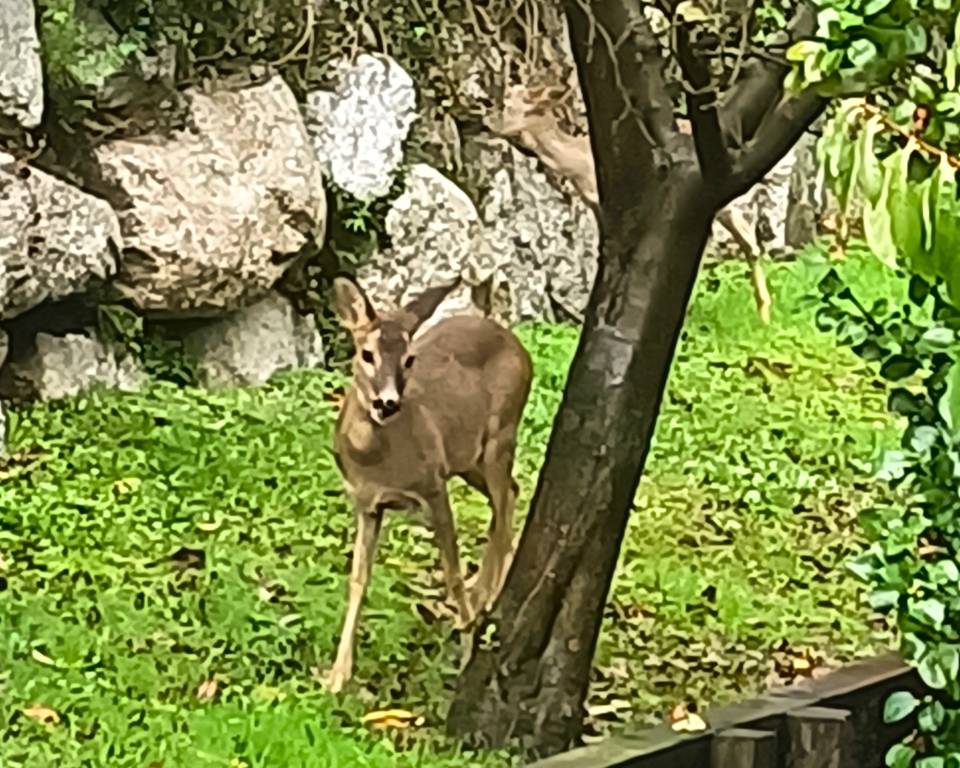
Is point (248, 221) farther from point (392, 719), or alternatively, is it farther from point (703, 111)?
point (703, 111)

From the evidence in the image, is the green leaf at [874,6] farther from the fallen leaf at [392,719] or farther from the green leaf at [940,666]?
the fallen leaf at [392,719]

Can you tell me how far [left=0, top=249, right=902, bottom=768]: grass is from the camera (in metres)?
5.32

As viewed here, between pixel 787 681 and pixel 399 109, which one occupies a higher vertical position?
pixel 399 109

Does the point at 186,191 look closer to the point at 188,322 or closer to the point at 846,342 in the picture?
the point at 188,322

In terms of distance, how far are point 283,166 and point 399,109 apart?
101cm

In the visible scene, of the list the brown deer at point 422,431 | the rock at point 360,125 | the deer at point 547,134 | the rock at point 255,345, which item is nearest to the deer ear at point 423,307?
the brown deer at point 422,431

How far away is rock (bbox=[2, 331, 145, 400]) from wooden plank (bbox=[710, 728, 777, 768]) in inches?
197

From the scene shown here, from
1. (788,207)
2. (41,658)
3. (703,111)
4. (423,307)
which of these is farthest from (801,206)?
(703,111)

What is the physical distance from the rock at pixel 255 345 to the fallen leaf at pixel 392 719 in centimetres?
407

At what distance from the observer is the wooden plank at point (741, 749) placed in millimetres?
4129

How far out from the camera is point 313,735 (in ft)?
17.0

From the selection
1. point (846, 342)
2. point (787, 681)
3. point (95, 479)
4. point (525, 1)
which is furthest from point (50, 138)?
point (846, 342)

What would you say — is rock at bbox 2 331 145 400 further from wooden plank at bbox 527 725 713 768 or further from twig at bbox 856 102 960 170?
twig at bbox 856 102 960 170

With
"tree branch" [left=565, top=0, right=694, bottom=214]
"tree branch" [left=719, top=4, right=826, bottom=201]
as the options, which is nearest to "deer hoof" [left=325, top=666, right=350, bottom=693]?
"tree branch" [left=565, top=0, right=694, bottom=214]
